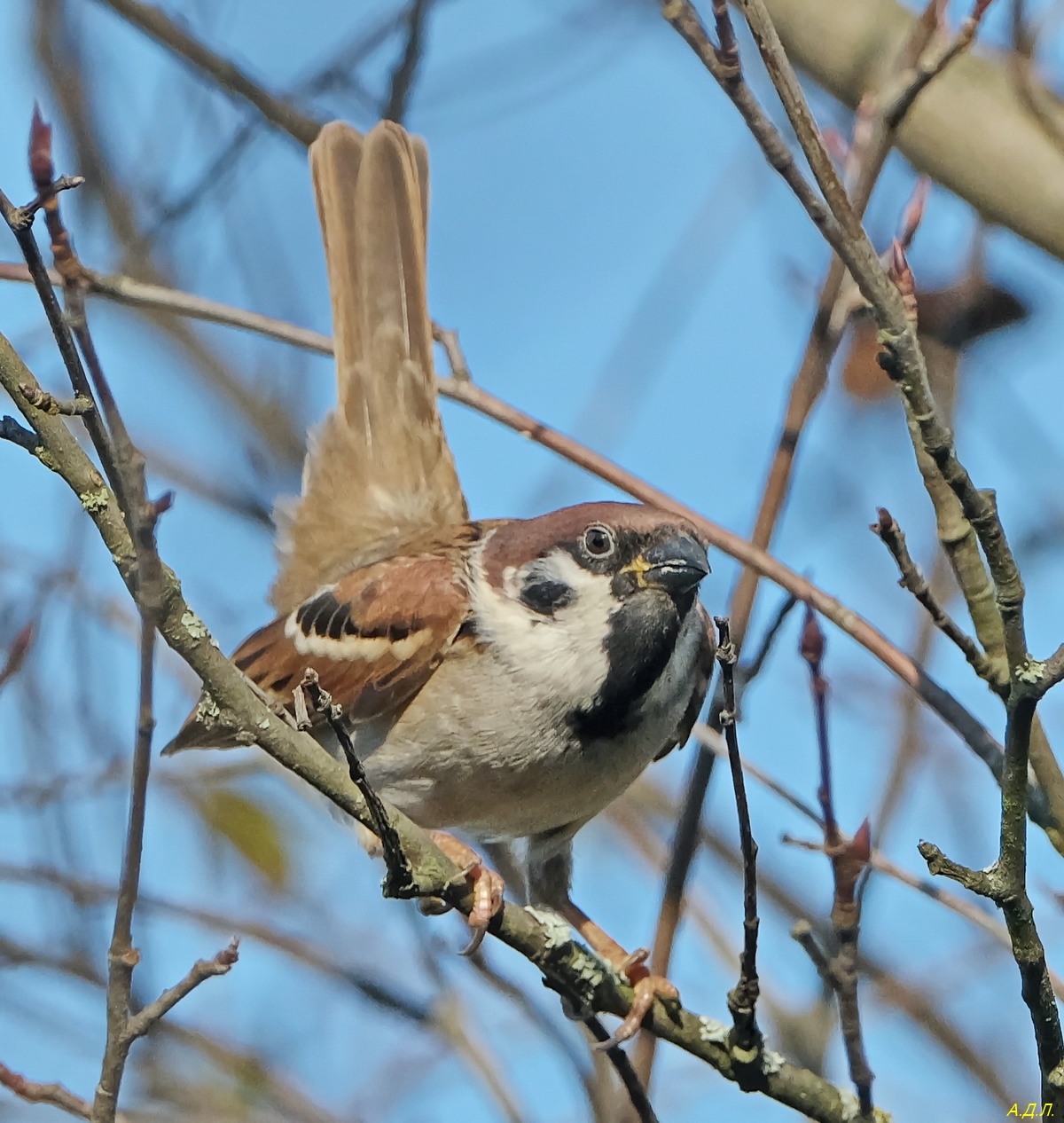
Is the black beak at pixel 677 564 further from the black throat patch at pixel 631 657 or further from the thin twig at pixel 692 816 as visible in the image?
the thin twig at pixel 692 816

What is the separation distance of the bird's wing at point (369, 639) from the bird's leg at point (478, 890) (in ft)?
1.30

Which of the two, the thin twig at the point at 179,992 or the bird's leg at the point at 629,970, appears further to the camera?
the bird's leg at the point at 629,970

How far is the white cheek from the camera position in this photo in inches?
125

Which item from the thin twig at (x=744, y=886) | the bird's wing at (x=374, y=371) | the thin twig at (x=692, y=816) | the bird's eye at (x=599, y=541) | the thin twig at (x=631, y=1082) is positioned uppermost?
the bird's wing at (x=374, y=371)

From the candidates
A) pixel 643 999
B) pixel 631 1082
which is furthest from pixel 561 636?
pixel 631 1082

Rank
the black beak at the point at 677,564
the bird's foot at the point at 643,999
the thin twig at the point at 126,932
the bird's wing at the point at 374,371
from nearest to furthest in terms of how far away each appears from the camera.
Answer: the thin twig at the point at 126,932 < the bird's foot at the point at 643,999 < the black beak at the point at 677,564 < the bird's wing at the point at 374,371

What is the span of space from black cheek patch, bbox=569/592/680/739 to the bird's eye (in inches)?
4.9

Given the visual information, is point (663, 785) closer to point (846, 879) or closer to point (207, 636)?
point (846, 879)

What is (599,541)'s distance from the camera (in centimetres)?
322

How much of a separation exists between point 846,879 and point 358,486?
2.33 meters

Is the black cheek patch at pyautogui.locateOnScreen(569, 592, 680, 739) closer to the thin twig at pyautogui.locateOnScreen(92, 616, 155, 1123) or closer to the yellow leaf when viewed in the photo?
the thin twig at pyautogui.locateOnScreen(92, 616, 155, 1123)

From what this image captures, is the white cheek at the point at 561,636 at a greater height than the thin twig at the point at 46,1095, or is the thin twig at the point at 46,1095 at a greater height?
the white cheek at the point at 561,636

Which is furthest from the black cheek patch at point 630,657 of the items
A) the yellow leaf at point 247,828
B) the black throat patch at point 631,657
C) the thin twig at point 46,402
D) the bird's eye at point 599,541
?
the yellow leaf at point 247,828

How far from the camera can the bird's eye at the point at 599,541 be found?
3.20 meters
